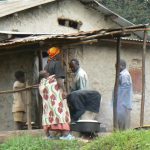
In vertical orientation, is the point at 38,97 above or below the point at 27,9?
below

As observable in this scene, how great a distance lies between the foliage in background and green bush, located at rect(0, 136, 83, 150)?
18335 mm

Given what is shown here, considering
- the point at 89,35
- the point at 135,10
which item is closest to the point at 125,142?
the point at 89,35

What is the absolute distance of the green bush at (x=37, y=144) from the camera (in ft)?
30.1

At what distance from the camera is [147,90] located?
606 inches

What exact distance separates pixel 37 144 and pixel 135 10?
19.1 meters

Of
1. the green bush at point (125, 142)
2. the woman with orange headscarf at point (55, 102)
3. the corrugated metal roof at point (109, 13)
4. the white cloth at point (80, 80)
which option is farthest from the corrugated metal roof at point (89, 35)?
the corrugated metal roof at point (109, 13)

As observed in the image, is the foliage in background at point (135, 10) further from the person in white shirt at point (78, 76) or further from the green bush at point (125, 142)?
the green bush at point (125, 142)

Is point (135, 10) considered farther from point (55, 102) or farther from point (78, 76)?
point (55, 102)

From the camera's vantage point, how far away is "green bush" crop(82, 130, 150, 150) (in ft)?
24.0

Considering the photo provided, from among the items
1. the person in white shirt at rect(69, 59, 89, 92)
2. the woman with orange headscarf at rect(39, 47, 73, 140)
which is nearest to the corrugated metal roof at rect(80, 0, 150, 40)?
the person in white shirt at rect(69, 59, 89, 92)

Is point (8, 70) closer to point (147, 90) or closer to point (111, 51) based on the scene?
point (111, 51)

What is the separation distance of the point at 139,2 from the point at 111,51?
13800 millimetres

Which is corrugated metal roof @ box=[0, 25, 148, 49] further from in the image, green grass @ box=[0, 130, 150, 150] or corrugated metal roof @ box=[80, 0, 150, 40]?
corrugated metal roof @ box=[80, 0, 150, 40]

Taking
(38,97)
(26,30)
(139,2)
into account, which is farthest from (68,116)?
(139,2)
